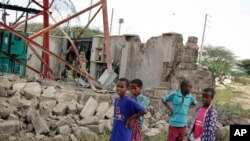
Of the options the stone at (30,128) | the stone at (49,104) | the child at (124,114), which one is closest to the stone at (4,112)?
the stone at (30,128)

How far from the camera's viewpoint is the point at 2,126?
22.4ft

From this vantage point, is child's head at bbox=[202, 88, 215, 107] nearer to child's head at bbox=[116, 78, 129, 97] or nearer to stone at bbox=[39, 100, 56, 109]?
child's head at bbox=[116, 78, 129, 97]

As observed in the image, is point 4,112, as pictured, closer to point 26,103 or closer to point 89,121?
point 26,103

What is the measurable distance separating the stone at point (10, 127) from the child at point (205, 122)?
10.8 ft

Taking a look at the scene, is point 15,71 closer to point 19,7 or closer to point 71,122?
point 19,7

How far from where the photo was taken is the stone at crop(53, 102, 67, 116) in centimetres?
820

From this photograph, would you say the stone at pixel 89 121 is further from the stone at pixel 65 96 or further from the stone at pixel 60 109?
the stone at pixel 65 96

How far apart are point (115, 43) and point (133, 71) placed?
1789 millimetres

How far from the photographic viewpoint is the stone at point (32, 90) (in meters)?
8.53

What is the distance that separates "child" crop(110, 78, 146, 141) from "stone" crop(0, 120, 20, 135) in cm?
268

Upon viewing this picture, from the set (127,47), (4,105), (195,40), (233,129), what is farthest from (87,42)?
(233,129)

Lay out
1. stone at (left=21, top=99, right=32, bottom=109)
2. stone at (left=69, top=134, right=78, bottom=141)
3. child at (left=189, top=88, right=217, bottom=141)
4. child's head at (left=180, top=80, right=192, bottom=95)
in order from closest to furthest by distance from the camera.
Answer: child at (left=189, top=88, right=217, bottom=141) < child's head at (left=180, top=80, right=192, bottom=95) < stone at (left=69, top=134, right=78, bottom=141) < stone at (left=21, top=99, right=32, bottom=109)

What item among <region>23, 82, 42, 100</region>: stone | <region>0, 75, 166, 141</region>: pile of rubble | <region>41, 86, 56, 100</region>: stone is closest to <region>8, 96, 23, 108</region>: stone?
<region>0, 75, 166, 141</region>: pile of rubble

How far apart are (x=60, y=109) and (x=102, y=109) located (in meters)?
1.02
